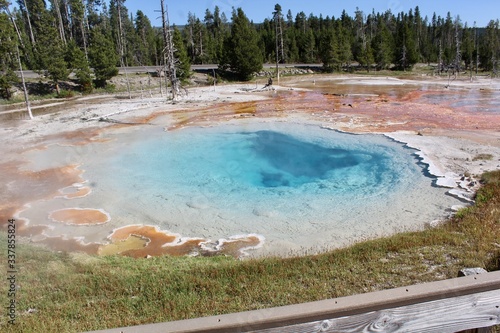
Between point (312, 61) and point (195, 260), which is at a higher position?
point (312, 61)

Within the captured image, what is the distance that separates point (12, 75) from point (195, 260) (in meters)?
40.2

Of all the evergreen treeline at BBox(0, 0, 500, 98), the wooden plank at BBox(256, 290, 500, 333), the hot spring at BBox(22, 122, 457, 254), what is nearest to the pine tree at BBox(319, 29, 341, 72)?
the evergreen treeline at BBox(0, 0, 500, 98)

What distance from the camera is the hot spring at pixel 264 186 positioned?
36.3 ft

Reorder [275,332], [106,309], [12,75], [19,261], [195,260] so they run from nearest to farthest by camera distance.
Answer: [275,332], [106,309], [19,261], [195,260], [12,75]

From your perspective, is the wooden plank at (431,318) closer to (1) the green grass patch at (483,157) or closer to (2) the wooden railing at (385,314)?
(2) the wooden railing at (385,314)

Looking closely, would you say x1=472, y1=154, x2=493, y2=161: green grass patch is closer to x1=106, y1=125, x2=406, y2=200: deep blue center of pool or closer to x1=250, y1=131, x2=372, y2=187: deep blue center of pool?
x1=106, y1=125, x2=406, y2=200: deep blue center of pool

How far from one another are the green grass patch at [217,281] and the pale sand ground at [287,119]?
5917 millimetres

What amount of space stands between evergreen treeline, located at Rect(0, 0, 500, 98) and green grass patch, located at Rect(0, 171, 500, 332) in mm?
36778

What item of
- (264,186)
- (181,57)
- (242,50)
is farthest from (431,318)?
(242,50)

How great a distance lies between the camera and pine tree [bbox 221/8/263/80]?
58.2m

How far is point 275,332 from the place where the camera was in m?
2.14

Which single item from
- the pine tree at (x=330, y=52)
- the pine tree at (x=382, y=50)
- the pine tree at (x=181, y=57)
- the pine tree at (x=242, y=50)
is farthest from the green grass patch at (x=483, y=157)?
the pine tree at (x=382, y=50)

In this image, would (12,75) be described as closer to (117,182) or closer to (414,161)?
(117,182)

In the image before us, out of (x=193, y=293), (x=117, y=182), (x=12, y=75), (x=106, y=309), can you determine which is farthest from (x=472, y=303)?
(x=12, y=75)
